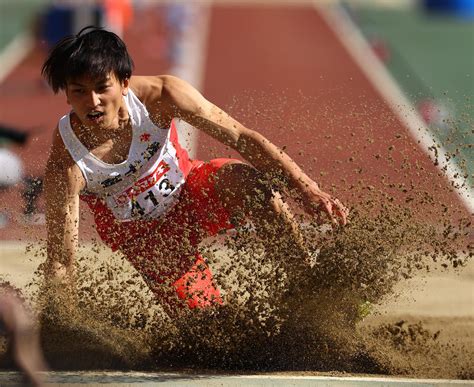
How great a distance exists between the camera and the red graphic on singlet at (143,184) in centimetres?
473

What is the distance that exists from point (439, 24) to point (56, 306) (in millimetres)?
18204

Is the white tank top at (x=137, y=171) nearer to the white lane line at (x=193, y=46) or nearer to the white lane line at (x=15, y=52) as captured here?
the white lane line at (x=193, y=46)

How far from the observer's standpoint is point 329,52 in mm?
18516

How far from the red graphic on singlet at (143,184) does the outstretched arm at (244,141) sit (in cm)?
27

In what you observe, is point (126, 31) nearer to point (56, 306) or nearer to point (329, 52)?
point (329, 52)

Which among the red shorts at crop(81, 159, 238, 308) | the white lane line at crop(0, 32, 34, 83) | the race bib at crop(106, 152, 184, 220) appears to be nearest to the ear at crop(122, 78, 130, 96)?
the race bib at crop(106, 152, 184, 220)

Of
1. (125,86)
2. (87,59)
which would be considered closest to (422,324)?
(125,86)

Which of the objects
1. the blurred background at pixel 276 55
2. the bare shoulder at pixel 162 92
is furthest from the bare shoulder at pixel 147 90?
the blurred background at pixel 276 55

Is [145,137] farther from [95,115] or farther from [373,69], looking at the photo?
[373,69]

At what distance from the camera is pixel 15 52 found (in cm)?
1853

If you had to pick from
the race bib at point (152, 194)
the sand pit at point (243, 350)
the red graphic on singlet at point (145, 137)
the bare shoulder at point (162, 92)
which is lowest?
the sand pit at point (243, 350)

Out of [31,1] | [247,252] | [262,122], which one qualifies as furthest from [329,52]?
[247,252]

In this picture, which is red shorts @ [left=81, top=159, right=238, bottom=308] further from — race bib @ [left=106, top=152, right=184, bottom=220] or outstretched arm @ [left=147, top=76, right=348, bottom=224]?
outstretched arm @ [left=147, top=76, right=348, bottom=224]

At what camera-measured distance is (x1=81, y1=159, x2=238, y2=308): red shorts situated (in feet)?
15.6
